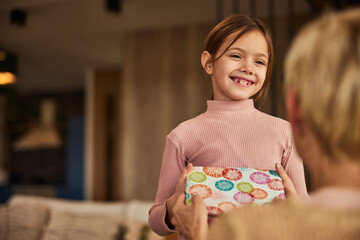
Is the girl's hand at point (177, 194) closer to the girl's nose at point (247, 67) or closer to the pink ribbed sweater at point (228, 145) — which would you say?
the pink ribbed sweater at point (228, 145)

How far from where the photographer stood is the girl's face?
66 cm

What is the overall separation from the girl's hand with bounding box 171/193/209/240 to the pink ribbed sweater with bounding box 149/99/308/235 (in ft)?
0.22

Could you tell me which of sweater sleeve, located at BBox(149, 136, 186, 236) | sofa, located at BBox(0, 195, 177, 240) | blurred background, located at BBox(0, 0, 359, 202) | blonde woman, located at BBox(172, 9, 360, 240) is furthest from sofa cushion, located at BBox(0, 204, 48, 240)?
blonde woman, located at BBox(172, 9, 360, 240)

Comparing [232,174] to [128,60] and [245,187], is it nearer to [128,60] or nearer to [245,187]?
[245,187]

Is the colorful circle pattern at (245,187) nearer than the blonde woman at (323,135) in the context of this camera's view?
No

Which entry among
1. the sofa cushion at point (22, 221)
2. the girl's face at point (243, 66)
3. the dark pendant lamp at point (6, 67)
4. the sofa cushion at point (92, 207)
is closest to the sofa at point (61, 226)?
the sofa cushion at point (22, 221)

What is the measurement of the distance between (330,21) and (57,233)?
7.01 feet

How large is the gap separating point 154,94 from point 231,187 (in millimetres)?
3609

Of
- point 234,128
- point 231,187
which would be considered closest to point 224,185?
point 231,187

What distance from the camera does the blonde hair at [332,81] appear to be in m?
0.39

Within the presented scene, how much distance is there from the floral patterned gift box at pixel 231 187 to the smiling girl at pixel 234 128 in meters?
0.04

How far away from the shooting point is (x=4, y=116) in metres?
8.20

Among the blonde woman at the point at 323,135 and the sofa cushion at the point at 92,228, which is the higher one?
the blonde woman at the point at 323,135

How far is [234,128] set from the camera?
657mm
